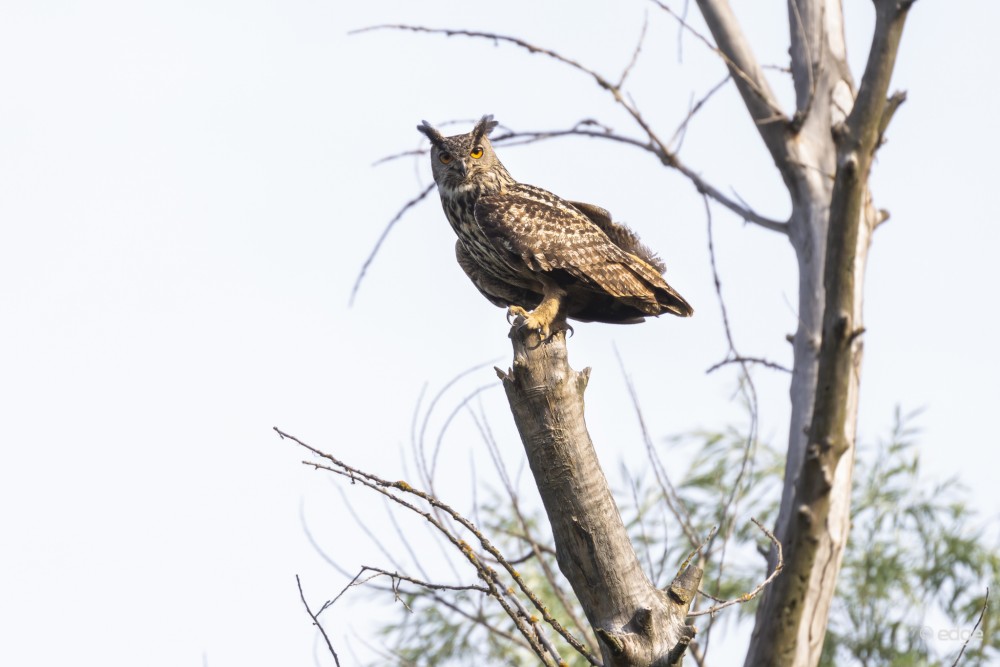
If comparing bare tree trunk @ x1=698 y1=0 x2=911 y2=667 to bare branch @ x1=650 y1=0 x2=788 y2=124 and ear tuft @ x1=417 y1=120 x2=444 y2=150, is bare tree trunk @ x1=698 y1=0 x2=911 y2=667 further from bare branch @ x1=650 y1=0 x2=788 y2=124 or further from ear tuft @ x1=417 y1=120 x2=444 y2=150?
ear tuft @ x1=417 y1=120 x2=444 y2=150

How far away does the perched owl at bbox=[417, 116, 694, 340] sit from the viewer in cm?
451

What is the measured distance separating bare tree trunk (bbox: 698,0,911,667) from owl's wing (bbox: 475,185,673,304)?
25.9 inches

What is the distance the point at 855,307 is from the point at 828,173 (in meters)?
0.65

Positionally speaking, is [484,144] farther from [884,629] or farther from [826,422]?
[884,629]

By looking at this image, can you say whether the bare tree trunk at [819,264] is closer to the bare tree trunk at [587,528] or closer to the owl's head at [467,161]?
the owl's head at [467,161]

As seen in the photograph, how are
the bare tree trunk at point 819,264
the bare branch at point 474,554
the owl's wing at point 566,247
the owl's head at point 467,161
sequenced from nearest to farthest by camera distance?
the bare branch at point 474,554, the bare tree trunk at point 819,264, the owl's wing at point 566,247, the owl's head at point 467,161

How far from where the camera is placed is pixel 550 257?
4.50 meters

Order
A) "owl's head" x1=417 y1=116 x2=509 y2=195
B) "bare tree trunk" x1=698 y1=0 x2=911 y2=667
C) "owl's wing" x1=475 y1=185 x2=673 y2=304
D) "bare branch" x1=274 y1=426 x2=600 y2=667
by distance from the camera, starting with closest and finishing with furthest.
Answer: "bare branch" x1=274 y1=426 x2=600 y2=667
"bare tree trunk" x1=698 y1=0 x2=911 y2=667
"owl's wing" x1=475 y1=185 x2=673 y2=304
"owl's head" x1=417 y1=116 x2=509 y2=195

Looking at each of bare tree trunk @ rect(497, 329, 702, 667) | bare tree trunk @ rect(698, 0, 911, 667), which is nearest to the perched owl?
bare tree trunk @ rect(698, 0, 911, 667)

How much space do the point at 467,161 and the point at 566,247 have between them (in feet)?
3.12

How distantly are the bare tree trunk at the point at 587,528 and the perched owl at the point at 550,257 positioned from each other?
0.95 metres

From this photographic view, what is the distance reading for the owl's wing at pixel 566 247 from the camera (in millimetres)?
4496

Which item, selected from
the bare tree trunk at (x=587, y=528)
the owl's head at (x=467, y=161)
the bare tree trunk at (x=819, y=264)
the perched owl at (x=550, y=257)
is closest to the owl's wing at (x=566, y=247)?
the perched owl at (x=550, y=257)

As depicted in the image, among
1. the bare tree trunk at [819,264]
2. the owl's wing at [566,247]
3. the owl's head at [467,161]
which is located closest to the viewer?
the bare tree trunk at [819,264]
